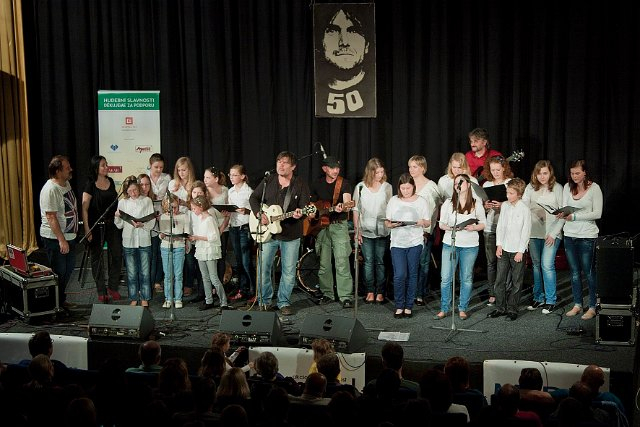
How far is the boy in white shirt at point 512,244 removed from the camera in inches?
351

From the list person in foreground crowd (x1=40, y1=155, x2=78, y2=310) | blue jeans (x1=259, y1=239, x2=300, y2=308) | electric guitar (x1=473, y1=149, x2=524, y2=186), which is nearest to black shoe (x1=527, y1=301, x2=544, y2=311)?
electric guitar (x1=473, y1=149, x2=524, y2=186)

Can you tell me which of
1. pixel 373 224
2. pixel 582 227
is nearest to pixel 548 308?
pixel 582 227

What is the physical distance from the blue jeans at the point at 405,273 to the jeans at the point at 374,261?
0.68 meters

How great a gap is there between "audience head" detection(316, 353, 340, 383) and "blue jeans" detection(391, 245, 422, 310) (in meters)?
3.18

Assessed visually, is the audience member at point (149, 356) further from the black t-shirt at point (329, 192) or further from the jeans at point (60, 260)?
the black t-shirt at point (329, 192)

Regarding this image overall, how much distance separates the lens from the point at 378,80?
39.4ft

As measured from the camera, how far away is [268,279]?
967 cm

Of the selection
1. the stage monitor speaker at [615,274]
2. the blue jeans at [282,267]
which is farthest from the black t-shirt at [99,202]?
the stage monitor speaker at [615,274]

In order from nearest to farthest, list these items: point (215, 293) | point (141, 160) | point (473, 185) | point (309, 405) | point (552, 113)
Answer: point (309, 405), point (473, 185), point (215, 293), point (552, 113), point (141, 160)

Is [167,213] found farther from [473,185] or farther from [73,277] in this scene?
[473,185]

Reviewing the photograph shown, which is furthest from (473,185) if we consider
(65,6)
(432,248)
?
(65,6)

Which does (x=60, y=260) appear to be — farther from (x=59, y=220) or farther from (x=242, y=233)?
(x=242, y=233)

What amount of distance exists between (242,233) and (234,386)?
468 cm

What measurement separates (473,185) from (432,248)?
1979 mm
